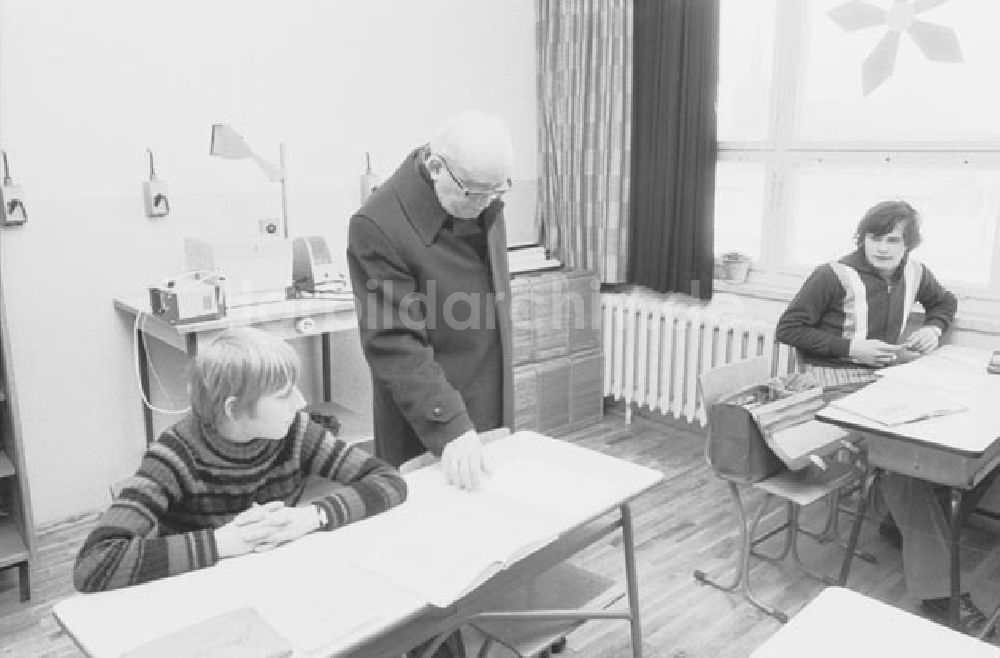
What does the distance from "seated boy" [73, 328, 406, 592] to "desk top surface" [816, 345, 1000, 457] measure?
1318 millimetres

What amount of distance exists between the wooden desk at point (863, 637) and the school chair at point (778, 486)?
1.20 meters

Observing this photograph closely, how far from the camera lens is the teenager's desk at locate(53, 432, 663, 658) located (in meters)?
1.23

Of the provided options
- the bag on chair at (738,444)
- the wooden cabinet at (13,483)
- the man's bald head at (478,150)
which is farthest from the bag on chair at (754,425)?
the wooden cabinet at (13,483)

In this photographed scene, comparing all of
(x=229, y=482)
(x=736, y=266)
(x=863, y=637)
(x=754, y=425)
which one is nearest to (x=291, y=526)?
(x=229, y=482)

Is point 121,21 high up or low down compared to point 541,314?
up

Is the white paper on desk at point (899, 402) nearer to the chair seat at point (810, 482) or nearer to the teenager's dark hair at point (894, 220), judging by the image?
the chair seat at point (810, 482)

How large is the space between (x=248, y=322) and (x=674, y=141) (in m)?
2.13

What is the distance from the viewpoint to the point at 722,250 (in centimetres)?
405

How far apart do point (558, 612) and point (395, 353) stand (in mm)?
636

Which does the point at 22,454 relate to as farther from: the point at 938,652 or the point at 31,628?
the point at 938,652

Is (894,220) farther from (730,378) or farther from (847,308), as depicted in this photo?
(730,378)

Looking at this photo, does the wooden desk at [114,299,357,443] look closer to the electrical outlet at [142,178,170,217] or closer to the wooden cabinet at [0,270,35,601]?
the electrical outlet at [142,178,170,217]

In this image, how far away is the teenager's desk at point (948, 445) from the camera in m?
2.12

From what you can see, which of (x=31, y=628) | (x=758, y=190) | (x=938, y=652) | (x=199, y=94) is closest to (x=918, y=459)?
(x=938, y=652)
